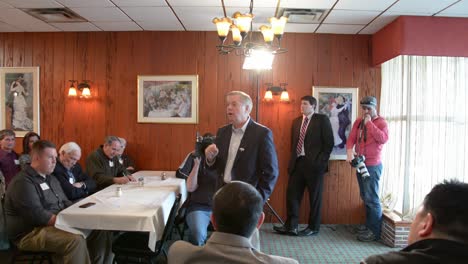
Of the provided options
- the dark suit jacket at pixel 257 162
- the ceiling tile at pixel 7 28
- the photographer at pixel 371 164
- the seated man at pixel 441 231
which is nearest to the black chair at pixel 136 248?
the dark suit jacket at pixel 257 162

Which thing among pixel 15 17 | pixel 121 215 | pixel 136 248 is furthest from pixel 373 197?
pixel 15 17

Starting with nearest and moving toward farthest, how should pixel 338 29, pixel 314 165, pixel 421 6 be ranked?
pixel 421 6
pixel 314 165
pixel 338 29

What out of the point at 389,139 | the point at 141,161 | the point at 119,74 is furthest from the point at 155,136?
the point at 389,139

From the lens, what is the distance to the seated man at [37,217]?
243 cm

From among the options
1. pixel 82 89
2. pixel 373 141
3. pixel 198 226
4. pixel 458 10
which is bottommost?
pixel 198 226

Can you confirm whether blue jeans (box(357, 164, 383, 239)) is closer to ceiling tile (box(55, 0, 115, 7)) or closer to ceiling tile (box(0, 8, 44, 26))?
ceiling tile (box(55, 0, 115, 7))

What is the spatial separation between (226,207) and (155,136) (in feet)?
12.5

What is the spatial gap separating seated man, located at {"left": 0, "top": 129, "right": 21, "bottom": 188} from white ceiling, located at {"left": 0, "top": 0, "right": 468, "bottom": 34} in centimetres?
155

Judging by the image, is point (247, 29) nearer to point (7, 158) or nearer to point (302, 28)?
point (302, 28)

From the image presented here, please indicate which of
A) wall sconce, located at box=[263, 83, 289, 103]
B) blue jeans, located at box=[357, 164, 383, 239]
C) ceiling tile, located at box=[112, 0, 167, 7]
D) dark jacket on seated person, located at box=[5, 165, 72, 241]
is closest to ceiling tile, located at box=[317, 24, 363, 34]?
wall sconce, located at box=[263, 83, 289, 103]

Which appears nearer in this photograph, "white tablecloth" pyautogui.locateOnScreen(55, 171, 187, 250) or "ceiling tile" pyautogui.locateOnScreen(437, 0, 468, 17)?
"white tablecloth" pyautogui.locateOnScreen(55, 171, 187, 250)

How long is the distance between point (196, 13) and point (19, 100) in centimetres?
312

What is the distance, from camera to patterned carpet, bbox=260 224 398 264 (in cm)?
355

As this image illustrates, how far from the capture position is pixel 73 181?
11.1 feet
